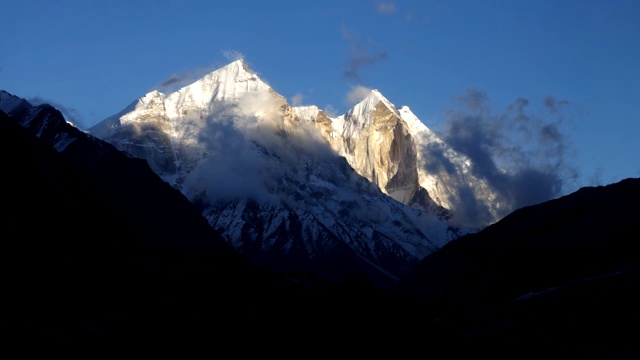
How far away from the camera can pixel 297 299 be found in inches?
4688

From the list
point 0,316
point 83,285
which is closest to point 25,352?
point 0,316

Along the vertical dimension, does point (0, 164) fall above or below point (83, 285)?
above

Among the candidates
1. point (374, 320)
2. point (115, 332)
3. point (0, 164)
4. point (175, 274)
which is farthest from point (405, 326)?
point (0, 164)

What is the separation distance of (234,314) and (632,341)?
4703 cm

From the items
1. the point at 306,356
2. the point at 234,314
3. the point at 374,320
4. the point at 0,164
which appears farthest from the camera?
the point at 0,164

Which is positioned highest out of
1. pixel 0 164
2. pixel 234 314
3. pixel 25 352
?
pixel 0 164

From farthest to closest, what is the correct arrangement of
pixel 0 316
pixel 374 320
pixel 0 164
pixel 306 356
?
pixel 0 164 < pixel 374 320 < pixel 306 356 < pixel 0 316

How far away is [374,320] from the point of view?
115875 mm

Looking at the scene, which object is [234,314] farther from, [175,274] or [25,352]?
[25,352]

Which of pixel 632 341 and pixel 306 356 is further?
pixel 632 341

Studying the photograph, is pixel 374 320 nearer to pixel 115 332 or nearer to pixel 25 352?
pixel 115 332

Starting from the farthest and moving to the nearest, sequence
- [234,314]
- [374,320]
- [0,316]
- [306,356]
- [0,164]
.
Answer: [0,164] → [374,320] → [234,314] → [306,356] → [0,316]

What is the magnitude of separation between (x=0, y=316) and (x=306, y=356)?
27.1 m

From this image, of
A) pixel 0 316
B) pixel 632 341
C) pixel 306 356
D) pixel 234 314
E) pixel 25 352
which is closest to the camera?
pixel 25 352
